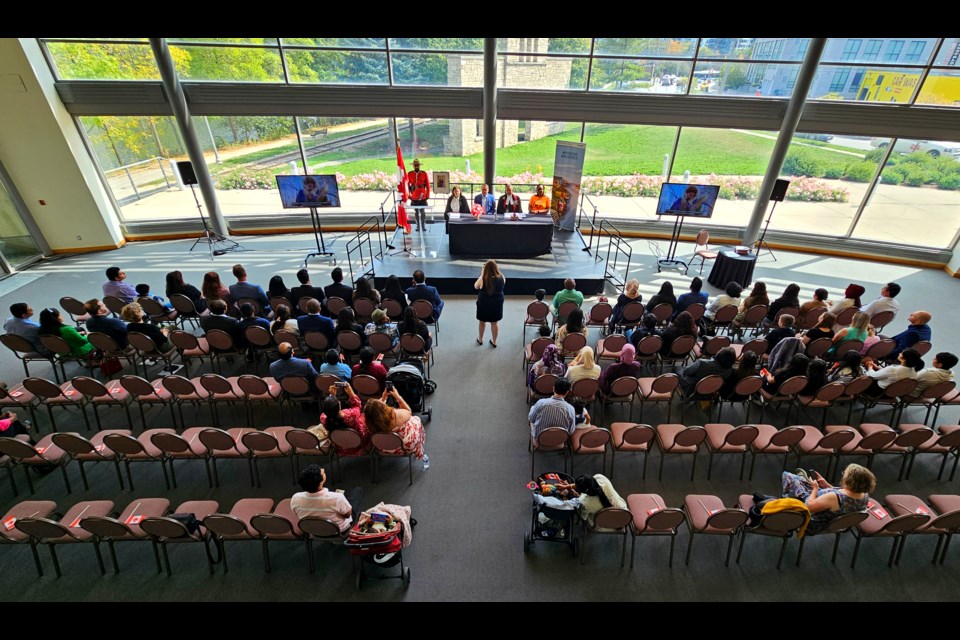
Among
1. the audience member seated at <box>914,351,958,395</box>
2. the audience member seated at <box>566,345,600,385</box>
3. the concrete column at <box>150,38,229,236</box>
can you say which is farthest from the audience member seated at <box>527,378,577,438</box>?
the concrete column at <box>150,38,229,236</box>

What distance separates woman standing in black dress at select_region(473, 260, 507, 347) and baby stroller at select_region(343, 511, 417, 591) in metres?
3.90

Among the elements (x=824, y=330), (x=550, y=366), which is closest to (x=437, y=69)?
(x=550, y=366)

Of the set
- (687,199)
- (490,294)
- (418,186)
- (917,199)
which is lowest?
(490,294)

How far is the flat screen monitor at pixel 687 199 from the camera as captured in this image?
10.6 metres

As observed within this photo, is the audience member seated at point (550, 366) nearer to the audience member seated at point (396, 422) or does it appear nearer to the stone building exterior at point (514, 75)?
the audience member seated at point (396, 422)

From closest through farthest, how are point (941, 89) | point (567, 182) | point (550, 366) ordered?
1. point (550, 366)
2. point (941, 89)
3. point (567, 182)

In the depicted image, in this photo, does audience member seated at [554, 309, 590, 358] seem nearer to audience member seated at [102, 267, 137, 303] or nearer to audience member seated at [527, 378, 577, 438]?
audience member seated at [527, 378, 577, 438]

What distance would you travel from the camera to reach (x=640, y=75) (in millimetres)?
11570

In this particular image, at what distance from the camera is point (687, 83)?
11516 millimetres

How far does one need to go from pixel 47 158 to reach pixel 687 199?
14455 millimetres

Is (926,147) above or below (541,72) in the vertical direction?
below

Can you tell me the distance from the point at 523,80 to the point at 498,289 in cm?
684

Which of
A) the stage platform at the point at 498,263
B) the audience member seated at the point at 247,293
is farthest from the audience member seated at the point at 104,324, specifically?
the stage platform at the point at 498,263

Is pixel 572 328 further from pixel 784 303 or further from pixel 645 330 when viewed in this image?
pixel 784 303
